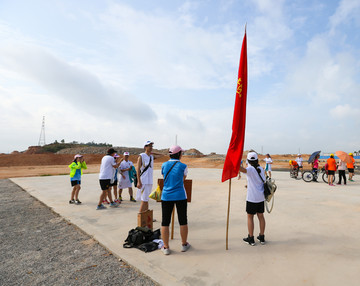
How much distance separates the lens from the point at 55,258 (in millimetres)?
3584

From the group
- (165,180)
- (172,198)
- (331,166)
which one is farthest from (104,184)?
(331,166)

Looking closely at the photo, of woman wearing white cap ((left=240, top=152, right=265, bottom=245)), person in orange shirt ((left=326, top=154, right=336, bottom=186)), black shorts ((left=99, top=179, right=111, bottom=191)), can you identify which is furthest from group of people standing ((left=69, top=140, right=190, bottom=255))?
person in orange shirt ((left=326, top=154, right=336, bottom=186))

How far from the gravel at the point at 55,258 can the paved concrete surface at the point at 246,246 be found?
20cm

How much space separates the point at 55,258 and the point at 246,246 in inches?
127

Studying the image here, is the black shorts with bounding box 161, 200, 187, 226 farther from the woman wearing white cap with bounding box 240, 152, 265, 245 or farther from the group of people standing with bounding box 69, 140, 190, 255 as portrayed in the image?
the woman wearing white cap with bounding box 240, 152, 265, 245

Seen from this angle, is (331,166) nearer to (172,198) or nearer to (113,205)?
(113,205)

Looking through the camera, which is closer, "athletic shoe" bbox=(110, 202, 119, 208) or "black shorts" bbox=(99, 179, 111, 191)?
"black shorts" bbox=(99, 179, 111, 191)

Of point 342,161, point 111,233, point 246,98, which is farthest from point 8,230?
point 342,161

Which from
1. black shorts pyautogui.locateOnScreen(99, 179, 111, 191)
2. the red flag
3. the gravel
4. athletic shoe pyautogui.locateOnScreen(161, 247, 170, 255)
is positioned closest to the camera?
the gravel

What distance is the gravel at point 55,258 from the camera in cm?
→ 296

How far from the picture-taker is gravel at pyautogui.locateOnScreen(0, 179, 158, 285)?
296cm

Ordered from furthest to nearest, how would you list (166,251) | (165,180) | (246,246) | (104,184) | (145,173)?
(104,184) → (145,173) → (246,246) → (165,180) → (166,251)

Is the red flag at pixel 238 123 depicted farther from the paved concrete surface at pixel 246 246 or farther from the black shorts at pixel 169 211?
the paved concrete surface at pixel 246 246

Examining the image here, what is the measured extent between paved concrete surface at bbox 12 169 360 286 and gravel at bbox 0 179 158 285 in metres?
0.20
